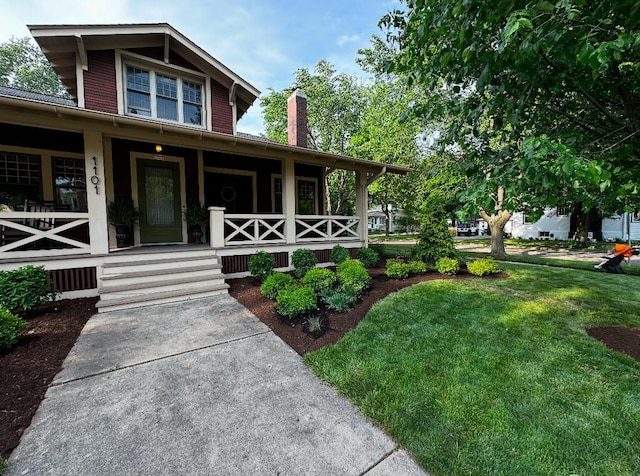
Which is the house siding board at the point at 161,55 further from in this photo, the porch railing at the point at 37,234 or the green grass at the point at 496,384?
the green grass at the point at 496,384

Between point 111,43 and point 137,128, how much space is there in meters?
3.34

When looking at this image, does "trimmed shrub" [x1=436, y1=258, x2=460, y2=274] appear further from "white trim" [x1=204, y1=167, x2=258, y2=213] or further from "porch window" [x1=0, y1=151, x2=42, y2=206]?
"porch window" [x1=0, y1=151, x2=42, y2=206]

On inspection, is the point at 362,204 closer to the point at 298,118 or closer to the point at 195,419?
the point at 298,118

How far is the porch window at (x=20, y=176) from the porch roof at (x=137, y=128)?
271 centimetres

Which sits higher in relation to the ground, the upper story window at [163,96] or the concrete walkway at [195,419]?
the upper story window at [163,96]

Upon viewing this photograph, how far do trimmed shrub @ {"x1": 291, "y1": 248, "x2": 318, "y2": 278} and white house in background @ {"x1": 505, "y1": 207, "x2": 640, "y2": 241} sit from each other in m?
17.0

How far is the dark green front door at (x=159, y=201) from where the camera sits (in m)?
7.55

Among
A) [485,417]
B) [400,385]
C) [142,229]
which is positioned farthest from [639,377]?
[142,229]

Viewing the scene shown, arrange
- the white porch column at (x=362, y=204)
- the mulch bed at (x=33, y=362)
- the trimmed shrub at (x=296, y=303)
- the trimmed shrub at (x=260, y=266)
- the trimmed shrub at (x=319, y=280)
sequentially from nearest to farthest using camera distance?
the mulch bed at (x=33, y=362) < the trimmed shrub at (x=296, y=303) < the trimmed shrub at (x=319, y=280) < the trimmed shrub at (x=260, y=266) < the white porch column at (x=362, y=204)

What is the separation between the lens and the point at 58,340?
139 inches

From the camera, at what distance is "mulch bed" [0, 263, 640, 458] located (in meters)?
2.33

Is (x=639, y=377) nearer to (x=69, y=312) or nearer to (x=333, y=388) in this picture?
(x=333, y=388)

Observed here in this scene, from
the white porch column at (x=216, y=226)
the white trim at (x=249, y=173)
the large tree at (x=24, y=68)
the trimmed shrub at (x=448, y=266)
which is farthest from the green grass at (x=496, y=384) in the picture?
the large tree at (x=24, y=68)

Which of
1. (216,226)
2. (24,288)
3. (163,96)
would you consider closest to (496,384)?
(216,226)
